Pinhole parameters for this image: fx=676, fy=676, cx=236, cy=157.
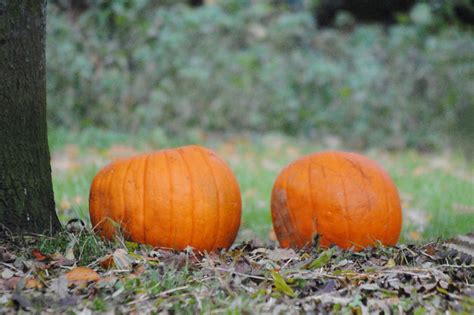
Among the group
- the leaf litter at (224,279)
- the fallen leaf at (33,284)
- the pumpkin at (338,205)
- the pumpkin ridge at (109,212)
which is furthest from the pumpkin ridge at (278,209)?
the fallen leaf at (33,284)

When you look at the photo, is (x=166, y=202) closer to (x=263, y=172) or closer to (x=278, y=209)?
(x=278, y=209)

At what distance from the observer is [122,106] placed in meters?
8.60

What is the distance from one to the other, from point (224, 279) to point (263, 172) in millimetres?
3986

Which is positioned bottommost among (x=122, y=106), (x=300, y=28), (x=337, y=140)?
(x=337, y=140)

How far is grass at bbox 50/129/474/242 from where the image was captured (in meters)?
4.62

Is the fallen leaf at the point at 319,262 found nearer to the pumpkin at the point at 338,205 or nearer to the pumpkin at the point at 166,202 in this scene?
the pumpkin at the point at 338,205

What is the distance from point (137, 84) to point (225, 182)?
17.8 ft

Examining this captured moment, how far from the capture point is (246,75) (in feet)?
30.4

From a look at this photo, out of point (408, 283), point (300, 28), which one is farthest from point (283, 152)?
point (408, 283)

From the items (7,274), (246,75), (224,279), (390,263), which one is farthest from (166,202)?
(246,75)

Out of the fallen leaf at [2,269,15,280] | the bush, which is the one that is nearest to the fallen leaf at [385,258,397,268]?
the fallen leaf at [2,269,15,280]

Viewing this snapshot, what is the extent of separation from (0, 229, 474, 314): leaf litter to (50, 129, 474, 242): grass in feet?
3.18

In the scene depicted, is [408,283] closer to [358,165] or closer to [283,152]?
[358,165]

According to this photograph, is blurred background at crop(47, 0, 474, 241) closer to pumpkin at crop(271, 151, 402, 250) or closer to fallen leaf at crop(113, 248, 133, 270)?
pumpkin at crop(271, 151, 402, 250)
